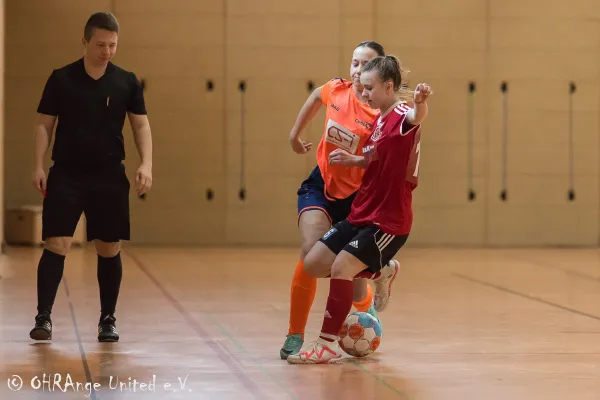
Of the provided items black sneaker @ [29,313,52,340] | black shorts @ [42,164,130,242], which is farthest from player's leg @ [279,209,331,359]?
black sneaker @ [29,313,52,340]

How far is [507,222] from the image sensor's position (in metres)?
13.5

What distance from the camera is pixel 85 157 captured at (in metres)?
5.63

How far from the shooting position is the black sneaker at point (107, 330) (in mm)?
5734

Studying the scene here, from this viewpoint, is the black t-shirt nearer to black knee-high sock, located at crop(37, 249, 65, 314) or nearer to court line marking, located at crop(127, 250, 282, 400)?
black knee-high sock, located at crop(37, 249, 65, 314)

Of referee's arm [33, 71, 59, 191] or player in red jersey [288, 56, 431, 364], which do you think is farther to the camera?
referee's arm [33, 71, 59, 191]

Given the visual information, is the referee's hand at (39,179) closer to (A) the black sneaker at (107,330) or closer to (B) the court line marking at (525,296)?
(A) the black sneaker at (107,330)

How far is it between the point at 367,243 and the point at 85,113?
66.1 inches

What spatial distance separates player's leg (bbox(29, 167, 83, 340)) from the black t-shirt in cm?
12

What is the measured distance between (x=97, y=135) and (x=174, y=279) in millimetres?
3632

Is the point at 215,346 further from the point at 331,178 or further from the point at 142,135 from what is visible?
the point at 142,135

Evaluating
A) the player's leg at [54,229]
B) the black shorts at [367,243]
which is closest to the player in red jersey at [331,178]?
the black shorts at [367,243]

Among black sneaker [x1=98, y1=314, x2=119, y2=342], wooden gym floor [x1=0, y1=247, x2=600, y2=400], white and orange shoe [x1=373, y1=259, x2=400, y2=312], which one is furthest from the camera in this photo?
white and orange shoe [x1=373, y1=259, x2=400, y2=312]

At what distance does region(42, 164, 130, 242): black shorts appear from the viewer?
5.60 meters

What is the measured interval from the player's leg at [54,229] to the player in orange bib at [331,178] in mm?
1147
